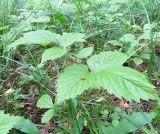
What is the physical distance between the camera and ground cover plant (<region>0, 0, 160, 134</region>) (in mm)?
1009

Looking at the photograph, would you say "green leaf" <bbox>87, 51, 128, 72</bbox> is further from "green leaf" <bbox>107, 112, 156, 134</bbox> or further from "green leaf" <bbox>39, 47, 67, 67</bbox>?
"green leaf" <bbox>107, 112, 156, 134</bbox>

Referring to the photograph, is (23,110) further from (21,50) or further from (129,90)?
(129,90)

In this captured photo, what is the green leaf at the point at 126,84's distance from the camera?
3.16 ft

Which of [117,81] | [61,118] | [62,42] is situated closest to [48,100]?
[61,118]

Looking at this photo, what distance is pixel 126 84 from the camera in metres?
0.99

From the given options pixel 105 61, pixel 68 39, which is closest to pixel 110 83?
pixel 105 61

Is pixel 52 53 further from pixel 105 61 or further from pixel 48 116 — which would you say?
pixel 48 116

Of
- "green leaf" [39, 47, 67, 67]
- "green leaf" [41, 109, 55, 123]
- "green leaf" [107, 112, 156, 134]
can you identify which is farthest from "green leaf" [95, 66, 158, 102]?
"green leaf" [41, 109, 55, 123]

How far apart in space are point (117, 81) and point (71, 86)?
0.15 meters

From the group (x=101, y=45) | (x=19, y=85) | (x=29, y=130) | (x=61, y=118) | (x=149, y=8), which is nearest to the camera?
(x=29, y=130)

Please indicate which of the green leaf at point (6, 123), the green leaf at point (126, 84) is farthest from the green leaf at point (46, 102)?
the green leaf at point (126, 84)

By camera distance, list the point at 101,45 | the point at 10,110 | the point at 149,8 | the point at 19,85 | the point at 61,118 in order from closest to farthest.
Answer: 1. the point at 61,118
2. the point at 10,110
3. the point at 19,85
4. the point at 101,45
5. the point at 149,8

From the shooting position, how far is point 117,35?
2.26 m

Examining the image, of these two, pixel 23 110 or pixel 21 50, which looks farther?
pixel 21 50
